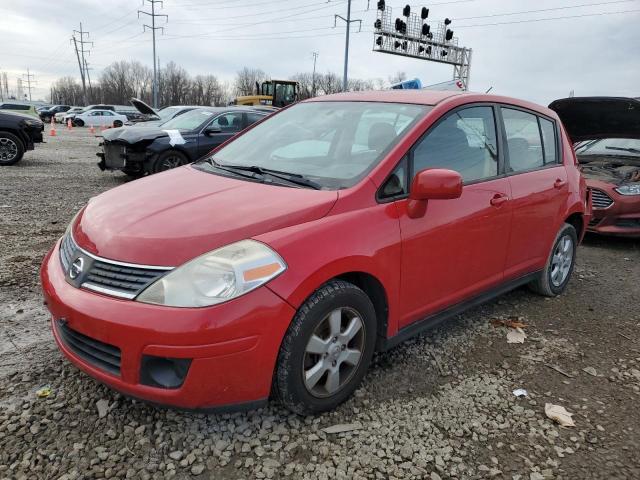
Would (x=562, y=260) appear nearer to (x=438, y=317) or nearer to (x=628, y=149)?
(x=438, y=317)

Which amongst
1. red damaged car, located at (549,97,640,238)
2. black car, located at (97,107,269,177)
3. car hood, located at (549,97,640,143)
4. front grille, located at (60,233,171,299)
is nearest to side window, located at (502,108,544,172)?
red damaged car, located at (549,97,640,238)

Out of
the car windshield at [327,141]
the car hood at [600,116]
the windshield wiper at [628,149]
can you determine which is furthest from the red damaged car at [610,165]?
the car windshield at [327,141]

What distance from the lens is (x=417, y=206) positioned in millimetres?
2709

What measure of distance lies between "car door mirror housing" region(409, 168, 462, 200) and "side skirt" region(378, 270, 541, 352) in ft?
2.60

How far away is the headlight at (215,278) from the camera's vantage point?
2.03 meters

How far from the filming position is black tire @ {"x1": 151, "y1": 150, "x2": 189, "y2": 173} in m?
8.71

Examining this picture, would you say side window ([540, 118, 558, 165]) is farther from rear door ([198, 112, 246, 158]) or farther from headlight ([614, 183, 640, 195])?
rear door ([198, 112, 246, 158])

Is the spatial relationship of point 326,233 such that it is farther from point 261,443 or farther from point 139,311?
point 261,443

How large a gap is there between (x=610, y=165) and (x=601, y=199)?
958 millimetres

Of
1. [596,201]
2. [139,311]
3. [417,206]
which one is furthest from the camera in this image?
A: [596,201]

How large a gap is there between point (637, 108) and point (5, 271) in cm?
655

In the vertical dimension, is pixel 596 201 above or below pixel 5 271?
above

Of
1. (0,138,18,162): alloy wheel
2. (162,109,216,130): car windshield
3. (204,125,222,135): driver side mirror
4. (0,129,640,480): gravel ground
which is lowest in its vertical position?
(0,129,640,480): gravel ground

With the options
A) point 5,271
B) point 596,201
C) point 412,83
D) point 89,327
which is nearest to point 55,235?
point 5,271
